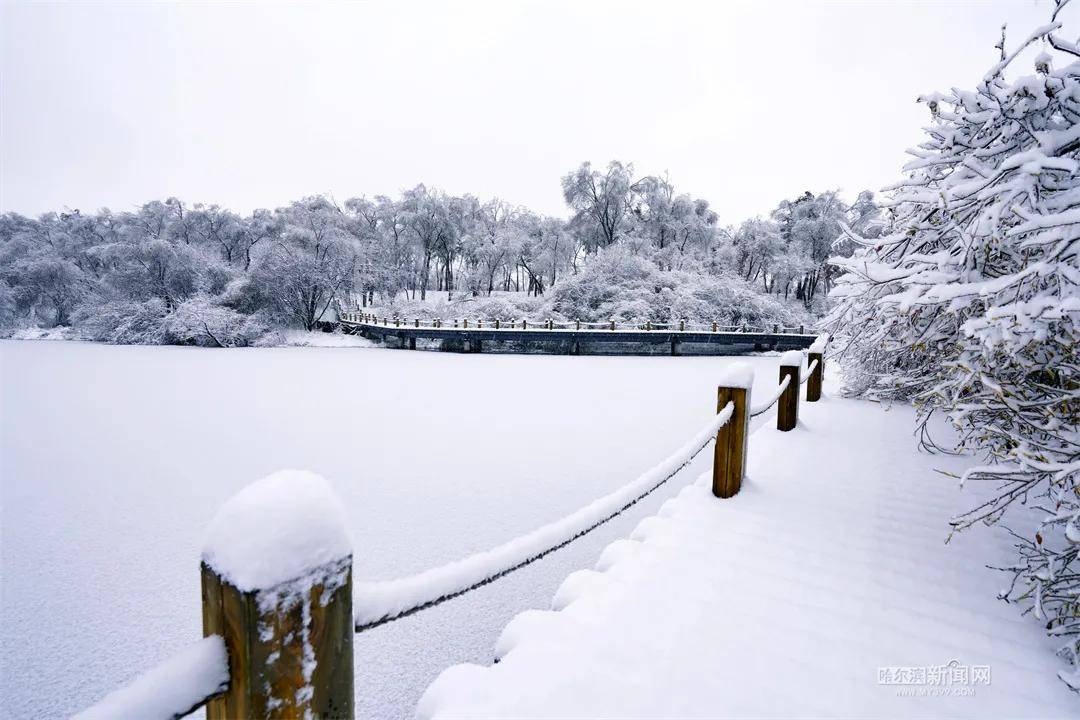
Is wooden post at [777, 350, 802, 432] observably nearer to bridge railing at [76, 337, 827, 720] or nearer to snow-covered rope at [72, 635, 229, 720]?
bridge railing at [76, 337, 827, 720]

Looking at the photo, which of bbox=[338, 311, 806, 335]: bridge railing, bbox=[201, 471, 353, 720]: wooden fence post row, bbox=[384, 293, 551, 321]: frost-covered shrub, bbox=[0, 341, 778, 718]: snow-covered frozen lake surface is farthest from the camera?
bbox=[384, 293, 551, 321]: frost-covered shrub

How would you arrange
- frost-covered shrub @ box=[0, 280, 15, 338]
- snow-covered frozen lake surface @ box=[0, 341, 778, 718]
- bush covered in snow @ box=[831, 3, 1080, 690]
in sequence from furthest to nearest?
1. frost-covered shrub @ box=[0, 280, 15, 338]
2. snow-covered frozen lake surface @ box=[0, 341, 778, 718]
3. bush covered in snow @ box=[831, 3, 1080, 690]

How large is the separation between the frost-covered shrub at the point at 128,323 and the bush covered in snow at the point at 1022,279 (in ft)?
110

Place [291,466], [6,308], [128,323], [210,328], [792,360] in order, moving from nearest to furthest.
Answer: [792,360] → [291,466] → [210,328] → [128,323] → [6,308]

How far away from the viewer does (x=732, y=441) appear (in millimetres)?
4117

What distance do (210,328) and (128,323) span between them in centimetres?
571

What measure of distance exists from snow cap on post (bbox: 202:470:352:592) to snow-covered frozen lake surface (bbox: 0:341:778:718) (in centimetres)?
233

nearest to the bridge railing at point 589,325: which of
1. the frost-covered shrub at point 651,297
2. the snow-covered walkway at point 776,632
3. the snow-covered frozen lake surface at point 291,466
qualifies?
the frost-covered shrub at point 651,297

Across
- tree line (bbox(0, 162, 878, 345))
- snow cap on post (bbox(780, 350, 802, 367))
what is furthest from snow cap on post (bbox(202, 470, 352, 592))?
tree line (bbox(0, 162, 878, 345))

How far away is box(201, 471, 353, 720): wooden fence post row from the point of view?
83 cm

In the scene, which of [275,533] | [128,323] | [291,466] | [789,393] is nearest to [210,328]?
[128,323]

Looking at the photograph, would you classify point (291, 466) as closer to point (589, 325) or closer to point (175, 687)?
point (175, 687)

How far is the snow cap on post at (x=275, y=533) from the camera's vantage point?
0.83 m

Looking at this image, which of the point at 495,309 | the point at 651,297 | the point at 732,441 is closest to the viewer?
the point at 732,441
